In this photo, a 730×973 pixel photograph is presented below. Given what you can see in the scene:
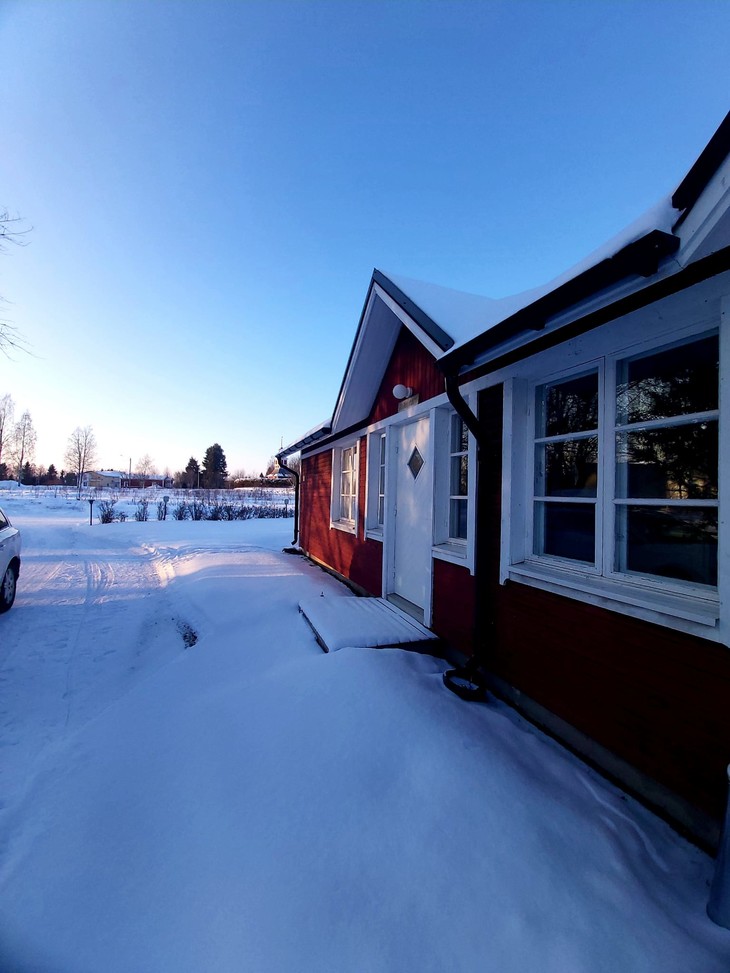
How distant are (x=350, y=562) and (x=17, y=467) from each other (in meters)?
65.6

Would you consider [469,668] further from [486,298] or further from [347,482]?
[347,482]

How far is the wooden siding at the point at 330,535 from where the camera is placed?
661cm

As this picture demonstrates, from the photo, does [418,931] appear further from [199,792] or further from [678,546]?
[678,546]

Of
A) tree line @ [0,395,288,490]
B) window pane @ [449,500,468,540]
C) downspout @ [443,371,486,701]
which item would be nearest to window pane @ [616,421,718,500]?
downspout @ [443,371,486,701]

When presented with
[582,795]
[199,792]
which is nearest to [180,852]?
[199,792]

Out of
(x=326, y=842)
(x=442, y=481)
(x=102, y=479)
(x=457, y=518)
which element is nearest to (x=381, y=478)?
(x=442, y=481)

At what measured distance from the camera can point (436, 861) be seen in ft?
6.27

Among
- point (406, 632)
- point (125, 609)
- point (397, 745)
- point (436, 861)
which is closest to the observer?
point (436, 861)

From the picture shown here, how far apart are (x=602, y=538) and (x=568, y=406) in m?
1.02

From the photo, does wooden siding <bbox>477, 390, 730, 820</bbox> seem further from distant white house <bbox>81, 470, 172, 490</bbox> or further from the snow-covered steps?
distant white house <bbox>81, 470, 172, 490</bbox>

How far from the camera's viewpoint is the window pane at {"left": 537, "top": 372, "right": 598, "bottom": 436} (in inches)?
120

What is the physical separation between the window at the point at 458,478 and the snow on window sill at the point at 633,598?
131 centimetres

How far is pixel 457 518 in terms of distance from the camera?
4703 mm

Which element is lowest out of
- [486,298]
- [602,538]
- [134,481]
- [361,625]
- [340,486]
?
[361,625]
